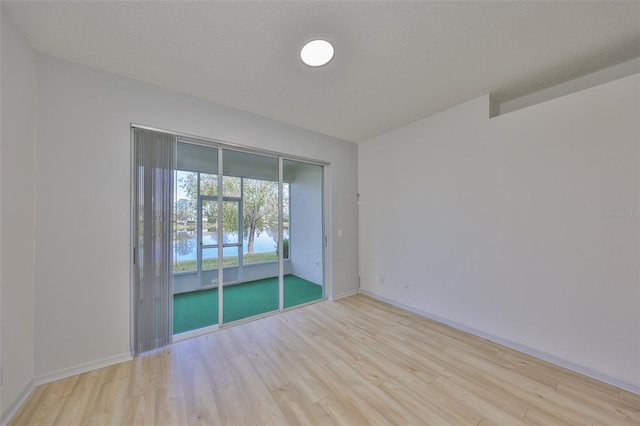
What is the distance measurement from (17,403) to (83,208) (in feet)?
4.92

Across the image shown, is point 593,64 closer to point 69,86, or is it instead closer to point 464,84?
point 464,84

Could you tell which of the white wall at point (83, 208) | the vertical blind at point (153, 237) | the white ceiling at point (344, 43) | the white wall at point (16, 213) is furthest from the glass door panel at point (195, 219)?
the white wall at point (16, 213)

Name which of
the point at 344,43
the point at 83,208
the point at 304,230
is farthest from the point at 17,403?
the point at 344,43

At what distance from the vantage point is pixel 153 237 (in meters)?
2.38

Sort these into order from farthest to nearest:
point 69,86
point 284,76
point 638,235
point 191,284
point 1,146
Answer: point 191,284, point 284,76, point 69,86, point 638,235, point 1,146

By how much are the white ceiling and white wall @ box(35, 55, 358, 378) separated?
0.27 meters

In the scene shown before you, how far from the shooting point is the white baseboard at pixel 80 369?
6.18 feet

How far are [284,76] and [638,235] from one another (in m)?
3.38

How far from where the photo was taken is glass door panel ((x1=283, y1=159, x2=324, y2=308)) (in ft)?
12.4

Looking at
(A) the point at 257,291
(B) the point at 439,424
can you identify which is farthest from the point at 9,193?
(B) the point at 439,424

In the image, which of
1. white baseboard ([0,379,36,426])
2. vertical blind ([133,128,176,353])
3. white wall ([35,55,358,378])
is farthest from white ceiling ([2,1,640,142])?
white baseboard ([0,379,36,426])

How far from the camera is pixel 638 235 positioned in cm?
183

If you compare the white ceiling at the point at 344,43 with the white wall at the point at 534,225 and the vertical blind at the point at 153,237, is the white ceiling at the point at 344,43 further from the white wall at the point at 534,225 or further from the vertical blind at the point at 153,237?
the vertical blind at the point at 153,237

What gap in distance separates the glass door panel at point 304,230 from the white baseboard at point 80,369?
207cm
